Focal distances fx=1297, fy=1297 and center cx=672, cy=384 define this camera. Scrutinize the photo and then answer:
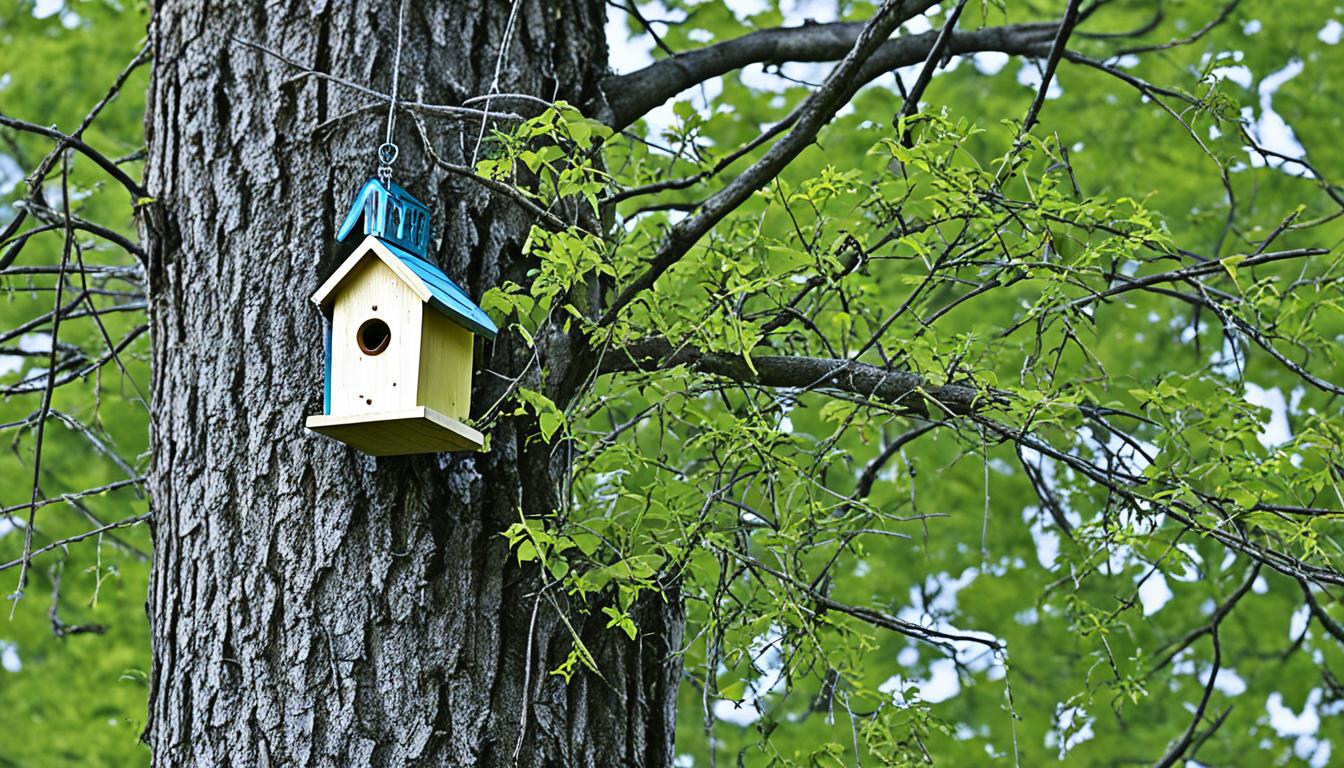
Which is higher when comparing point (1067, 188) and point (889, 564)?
point (1067, 188)

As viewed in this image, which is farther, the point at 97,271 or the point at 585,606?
the point at 97,271

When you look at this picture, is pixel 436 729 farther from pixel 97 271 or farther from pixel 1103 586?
pixel 1103 586

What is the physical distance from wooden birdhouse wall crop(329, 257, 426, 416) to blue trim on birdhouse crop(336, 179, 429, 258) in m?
0.06

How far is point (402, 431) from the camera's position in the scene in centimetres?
213

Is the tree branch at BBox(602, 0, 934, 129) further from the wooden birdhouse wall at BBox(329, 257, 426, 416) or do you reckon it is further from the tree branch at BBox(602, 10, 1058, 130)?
the wooden birdhouse wall at BBox(329, 257, 426, 416)

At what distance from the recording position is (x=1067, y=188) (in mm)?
5320

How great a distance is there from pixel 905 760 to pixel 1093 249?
40.9 inches

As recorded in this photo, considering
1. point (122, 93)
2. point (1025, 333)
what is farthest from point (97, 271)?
point (122, 93)

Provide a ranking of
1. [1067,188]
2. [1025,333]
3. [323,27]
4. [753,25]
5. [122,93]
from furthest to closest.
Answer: [122,93]
[1067,188]
[753,25]
[1025,333]
[323,27]

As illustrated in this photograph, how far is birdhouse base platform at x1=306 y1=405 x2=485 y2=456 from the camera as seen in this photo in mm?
2076

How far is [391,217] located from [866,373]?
96 cm

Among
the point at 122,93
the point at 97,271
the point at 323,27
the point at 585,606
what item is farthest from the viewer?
the point at 122,93

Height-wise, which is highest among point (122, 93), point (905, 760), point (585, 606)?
point (122, 93)

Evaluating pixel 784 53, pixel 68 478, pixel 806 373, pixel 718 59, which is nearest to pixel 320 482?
pixel 806 373
